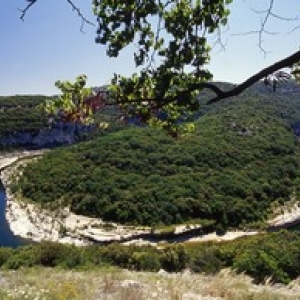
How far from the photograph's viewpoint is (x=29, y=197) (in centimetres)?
9256

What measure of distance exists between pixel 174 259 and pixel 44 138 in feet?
431

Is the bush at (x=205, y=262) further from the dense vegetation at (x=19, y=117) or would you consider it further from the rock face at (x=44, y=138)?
the rock face at (x=44, y=138)

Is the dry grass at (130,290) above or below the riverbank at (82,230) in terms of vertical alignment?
above

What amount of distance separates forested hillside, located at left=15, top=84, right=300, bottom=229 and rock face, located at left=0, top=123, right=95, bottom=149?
154ft

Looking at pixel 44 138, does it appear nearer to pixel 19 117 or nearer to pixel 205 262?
pixel 19 117

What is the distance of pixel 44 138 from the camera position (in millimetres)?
161875

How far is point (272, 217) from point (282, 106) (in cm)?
9406

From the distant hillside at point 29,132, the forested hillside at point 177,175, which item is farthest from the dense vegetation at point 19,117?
the forested hillside at point 177,175

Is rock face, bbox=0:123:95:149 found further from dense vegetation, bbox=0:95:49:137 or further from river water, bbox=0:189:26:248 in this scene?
river water, bbox=0:189:26:248

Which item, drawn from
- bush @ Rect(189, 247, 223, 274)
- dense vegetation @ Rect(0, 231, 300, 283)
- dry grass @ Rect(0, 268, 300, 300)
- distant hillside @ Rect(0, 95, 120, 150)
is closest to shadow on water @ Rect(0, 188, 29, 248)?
dense vegetation @ Rect(0, 231, 300, 283)

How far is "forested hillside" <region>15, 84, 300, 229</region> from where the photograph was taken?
7856 cm

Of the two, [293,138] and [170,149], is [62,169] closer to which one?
[170,149]

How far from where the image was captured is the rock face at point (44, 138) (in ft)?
514

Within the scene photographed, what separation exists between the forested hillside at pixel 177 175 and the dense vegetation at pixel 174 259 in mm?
35819
